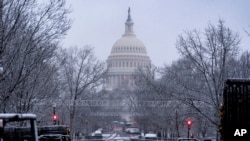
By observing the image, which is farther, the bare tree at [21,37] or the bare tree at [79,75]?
the bare tree at [79,75]

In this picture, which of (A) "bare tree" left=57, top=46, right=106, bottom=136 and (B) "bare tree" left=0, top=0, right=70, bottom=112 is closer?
(B) "bare tree" left=0, top=0, right=70, bottom=112

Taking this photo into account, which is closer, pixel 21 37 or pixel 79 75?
pixel 21 37

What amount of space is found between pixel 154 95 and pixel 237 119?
5576cm

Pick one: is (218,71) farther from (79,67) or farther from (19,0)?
(79,67)

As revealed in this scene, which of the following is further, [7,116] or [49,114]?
[49,114]

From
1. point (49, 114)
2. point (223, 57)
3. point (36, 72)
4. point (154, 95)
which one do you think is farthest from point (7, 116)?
point (154, 95)

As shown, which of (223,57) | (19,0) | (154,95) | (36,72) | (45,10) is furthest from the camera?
(154,95)

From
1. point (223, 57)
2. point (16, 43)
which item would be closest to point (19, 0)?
point (16, 43)

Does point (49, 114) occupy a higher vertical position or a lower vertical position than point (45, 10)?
lower

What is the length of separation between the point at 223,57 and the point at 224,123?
2418 centimetres

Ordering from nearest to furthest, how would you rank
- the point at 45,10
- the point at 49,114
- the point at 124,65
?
1. the point at 45,10
2. the point at 49,114
3. the point at 124,65

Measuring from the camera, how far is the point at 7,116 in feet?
38.7

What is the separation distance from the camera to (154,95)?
71250mm

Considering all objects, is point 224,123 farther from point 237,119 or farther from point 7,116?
point 7,116
